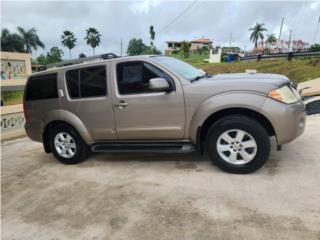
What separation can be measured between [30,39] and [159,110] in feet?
234

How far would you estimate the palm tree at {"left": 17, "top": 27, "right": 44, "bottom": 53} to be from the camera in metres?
66.4

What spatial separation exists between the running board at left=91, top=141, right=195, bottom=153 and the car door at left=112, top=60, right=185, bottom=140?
0.09 metres

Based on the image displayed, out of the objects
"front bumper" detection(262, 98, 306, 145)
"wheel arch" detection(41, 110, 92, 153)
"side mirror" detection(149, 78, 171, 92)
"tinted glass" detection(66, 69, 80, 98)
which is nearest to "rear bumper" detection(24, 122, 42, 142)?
"wheel arch" detection(41, 110, 92, 153)

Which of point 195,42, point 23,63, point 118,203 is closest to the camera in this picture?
point 118,203

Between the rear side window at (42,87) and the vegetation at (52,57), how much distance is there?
219ft

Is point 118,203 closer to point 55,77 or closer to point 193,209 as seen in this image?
point 193,209

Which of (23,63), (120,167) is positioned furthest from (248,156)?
(23,63)

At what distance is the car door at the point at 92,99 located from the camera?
5016 mm

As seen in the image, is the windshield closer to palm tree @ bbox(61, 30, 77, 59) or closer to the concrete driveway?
the concrete driveway

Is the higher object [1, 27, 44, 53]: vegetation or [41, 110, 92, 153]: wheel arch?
[1, 27, 44, 53]: vegetation

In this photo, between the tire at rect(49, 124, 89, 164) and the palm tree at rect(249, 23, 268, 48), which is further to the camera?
the palm tree at rect(249, 23, 268, 48)

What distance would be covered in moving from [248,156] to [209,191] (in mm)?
742

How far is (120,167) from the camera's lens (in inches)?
204

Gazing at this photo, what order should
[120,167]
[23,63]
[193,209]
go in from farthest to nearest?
[23,63]
[120,167]
[193,209]
